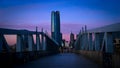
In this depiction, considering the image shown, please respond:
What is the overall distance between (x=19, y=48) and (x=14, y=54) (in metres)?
14.3

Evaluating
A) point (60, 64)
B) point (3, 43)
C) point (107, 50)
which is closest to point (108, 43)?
point (107, 50)

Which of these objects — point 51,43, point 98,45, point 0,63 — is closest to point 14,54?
point 0,63

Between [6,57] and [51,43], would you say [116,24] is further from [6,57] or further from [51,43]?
[51,43]

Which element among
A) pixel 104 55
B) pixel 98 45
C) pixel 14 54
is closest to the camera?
pixel 104 55

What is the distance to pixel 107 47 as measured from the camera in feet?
132

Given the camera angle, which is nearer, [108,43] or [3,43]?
[3,43]

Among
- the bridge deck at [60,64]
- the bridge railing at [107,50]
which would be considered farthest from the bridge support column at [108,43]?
the bridge deck at [60,64]

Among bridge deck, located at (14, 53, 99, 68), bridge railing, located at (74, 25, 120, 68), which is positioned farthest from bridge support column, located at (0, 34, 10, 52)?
bridge railing, located at (74, 25, 120, 68)

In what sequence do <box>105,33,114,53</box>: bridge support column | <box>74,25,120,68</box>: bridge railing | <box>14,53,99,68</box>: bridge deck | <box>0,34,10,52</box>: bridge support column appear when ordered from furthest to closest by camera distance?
<box>105,33,114,53</box>: bridge support column → <box>0,34,10,52</box>: bridge support column → <box>14,53,99,68</box>: bridge deck → <box>74,25,120,68</box>: bridge railing

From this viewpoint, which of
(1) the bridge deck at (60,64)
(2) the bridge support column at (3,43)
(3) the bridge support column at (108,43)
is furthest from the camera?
(3) the bridge support column at (108,43)

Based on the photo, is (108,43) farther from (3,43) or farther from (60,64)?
(3,43)

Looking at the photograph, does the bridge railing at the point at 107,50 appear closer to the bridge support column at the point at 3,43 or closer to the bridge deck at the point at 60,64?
the bridge deck at the point at 60,64

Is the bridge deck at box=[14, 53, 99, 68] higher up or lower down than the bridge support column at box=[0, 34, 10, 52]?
lower down

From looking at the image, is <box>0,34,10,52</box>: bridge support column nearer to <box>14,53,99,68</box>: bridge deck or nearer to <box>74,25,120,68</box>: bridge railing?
<box>14,53,99,68</box>: bridge deck
